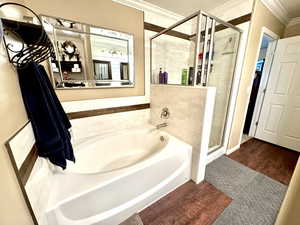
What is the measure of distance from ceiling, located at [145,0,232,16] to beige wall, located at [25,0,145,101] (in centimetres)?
35

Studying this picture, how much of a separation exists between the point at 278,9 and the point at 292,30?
0.70 meters

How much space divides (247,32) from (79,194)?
2.53 metres

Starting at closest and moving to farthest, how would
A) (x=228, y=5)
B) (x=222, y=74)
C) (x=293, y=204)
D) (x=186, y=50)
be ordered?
(x=293, y=204), (x=228, y=5), (x=222, y=74), (x=186, y=50)

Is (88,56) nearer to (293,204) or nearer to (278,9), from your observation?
(293,204)

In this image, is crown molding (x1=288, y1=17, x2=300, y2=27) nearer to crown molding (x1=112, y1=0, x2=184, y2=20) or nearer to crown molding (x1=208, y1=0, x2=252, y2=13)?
crown molding (x1=208, y1=0, x2=252, y2=13)

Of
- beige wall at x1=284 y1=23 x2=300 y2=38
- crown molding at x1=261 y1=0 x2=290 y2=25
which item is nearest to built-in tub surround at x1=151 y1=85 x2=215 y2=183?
crown molding at x1=261 y1=0 x2=290 y2=25

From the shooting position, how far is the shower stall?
4.43ft

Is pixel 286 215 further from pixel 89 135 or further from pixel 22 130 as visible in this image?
pixel 89 135

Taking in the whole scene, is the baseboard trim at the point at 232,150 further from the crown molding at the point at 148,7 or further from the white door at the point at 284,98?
the crown molding at the point at 148,7

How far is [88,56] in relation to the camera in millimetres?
1525

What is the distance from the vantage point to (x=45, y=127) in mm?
823

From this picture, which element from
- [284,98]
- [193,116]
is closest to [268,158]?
[284,98]

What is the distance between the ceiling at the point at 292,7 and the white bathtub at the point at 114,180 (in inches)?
94.3

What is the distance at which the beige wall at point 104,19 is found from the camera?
4.20ft
